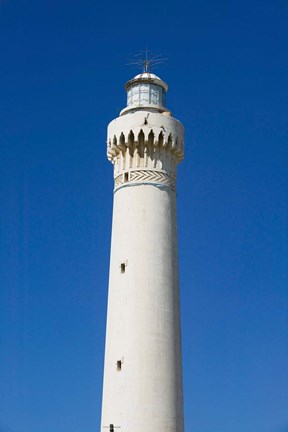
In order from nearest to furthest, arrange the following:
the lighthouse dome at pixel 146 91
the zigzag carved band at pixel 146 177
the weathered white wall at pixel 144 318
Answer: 1. the weathered white wall at pixel 144 318
2. the zigzag carved band at pixel 146 177
3. the lighthouse dome at pixel 146 91

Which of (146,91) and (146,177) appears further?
(146,91)

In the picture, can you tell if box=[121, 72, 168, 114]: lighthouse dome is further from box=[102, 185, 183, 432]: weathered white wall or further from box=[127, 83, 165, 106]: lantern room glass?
box=[102, 185, 183, 432]: weathered white wall

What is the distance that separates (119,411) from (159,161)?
10315 mm

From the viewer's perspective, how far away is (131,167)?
33125 millimetres

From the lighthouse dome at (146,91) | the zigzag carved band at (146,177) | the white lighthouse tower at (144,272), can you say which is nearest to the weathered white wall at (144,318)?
the white lighthouse tower at (144,272)

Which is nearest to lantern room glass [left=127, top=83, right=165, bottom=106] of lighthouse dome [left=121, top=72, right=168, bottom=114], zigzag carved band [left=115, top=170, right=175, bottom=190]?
lighthouse dome [left=121, top=72, right=168, bottom=114]

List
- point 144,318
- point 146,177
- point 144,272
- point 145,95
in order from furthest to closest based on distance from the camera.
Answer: point 145,95 → point 146,177 → point 144,272 → point 144,318

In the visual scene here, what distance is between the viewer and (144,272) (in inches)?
1225

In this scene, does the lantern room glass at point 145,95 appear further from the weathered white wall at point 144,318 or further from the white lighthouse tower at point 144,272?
the weathered white wall at point 144,318

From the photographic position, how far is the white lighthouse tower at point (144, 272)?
29.5 meters

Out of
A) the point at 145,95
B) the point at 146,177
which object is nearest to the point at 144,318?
the point at 146,177

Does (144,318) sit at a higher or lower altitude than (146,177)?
lower

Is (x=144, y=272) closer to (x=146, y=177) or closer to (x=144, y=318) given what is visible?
(x=144, y=318)

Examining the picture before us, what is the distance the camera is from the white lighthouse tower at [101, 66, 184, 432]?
29.5m
